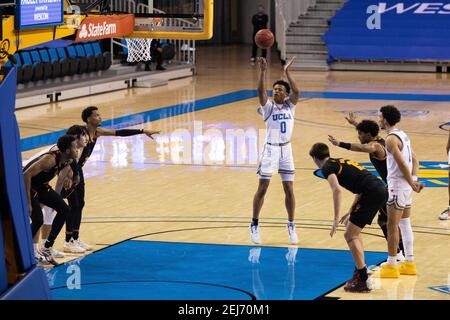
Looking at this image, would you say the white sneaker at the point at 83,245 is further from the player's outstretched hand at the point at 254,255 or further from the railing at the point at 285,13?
the railing at the point at 285,13

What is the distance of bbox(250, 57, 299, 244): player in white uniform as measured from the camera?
11.2 m

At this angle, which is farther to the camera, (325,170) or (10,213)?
(325,170)

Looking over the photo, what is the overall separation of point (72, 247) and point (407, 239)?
350cm

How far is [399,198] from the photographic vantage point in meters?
9.67

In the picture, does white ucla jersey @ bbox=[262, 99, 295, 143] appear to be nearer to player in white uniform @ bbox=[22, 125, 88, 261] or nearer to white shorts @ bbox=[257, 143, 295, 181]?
white shorts @ bbox=[257, 143, 295, 181]

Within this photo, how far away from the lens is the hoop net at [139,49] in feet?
85.4

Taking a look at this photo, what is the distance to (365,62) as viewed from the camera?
105 feet

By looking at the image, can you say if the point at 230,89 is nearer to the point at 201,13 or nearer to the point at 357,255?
the point at 201,13

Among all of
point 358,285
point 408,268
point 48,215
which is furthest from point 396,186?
point 48,215

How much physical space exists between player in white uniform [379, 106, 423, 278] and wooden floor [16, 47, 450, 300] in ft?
0.58

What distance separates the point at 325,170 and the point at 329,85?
18719 mm

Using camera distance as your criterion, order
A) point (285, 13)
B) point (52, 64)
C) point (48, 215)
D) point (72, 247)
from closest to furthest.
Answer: point (48, 215) → point (72, 247) → point (52, 64) → point (285, 13)

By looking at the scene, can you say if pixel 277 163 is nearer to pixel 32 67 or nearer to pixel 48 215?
pixel 48 215
